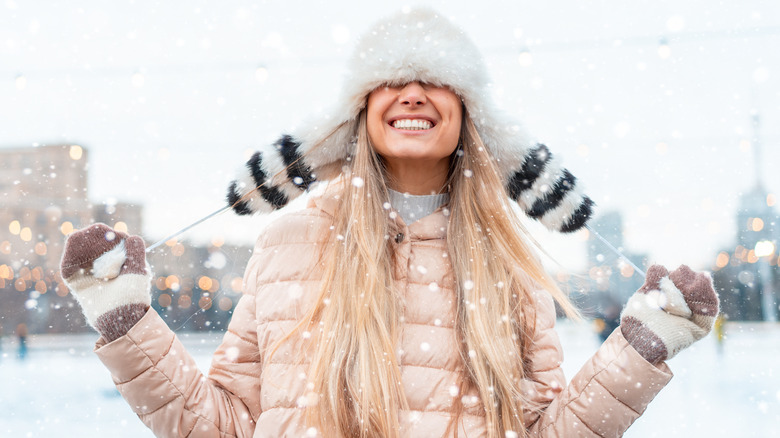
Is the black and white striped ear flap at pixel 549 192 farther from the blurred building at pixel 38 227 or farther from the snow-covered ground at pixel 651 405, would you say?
the blurred building at pixel 38 227

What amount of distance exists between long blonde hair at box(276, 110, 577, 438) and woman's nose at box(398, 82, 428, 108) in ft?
0.54

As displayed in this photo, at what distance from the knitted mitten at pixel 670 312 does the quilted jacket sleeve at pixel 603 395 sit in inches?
1.5

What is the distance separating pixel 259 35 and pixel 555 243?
6.36 ft

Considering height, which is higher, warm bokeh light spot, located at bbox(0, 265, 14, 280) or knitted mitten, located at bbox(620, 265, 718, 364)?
knitted mitten, located at bbox(620, 265, 718, 364)

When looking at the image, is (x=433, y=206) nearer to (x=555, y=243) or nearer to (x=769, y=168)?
(x=555, y=243)

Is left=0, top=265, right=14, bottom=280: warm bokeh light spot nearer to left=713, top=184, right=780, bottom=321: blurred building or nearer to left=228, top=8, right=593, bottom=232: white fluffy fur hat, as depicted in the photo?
left=713, top=184, right=780, bottom=321: blurred building

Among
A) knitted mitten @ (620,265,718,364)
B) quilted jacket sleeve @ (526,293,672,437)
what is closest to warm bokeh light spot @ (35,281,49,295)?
quilted jacket sleeve @ (526,293,672,437)

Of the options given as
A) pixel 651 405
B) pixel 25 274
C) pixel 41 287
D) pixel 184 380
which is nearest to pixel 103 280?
pixel 184 380

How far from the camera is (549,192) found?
1644mm

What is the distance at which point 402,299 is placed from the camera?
149cm

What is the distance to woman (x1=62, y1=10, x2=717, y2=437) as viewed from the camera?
1.35m

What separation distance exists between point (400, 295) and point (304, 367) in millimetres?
294

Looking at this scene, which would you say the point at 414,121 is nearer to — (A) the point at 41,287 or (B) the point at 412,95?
(B) the point at 412,95

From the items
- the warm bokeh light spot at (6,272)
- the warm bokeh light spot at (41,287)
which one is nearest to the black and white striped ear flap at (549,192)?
the warm bokeh light spot at (6,272)
